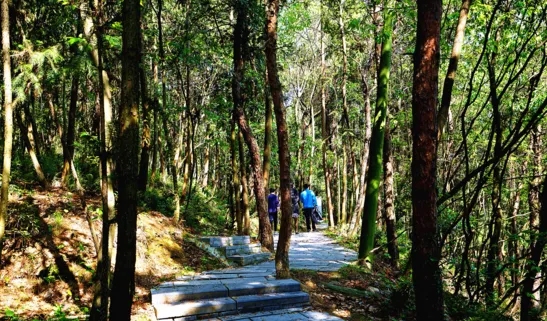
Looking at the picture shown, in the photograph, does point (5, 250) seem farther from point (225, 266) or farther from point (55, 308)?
point (225, 266)

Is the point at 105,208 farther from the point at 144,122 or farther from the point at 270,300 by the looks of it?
the point at 144,122

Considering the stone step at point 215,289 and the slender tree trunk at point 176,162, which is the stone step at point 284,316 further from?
the slender tree trunk at point 176,162

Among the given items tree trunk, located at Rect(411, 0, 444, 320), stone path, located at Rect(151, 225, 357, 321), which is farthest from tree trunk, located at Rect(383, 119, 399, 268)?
tree trunk, located at Rect(411, 0, 444, 320)

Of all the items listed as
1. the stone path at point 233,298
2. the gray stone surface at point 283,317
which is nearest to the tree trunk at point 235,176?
the stone path at point 233,298

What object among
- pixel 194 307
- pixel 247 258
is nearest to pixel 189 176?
pixel 247 258

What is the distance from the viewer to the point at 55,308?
5.56 m

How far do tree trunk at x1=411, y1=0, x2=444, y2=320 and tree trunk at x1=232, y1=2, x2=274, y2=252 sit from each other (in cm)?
548

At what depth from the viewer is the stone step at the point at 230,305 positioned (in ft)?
17.7

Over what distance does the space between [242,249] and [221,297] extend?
3575mm

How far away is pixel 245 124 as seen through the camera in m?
10.1

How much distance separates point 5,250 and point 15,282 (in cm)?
73

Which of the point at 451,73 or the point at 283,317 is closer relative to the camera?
the point at 283,317

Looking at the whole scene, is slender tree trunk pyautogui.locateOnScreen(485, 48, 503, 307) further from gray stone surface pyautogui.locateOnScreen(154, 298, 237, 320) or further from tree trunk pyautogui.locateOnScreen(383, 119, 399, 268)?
gray stone surface pyautogui.locateOnScreen(154, 298, 237, 320)

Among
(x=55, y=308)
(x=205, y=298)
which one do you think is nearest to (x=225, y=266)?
(x=205, y=298)
